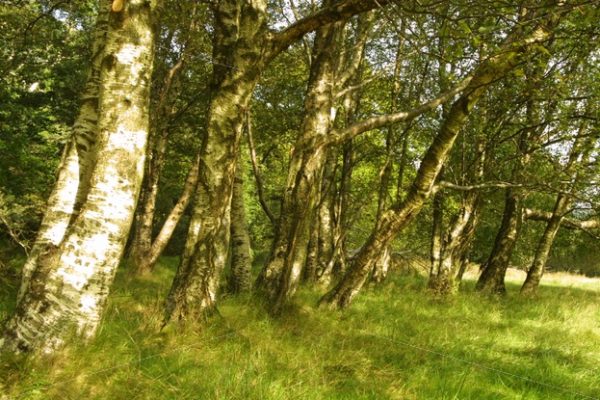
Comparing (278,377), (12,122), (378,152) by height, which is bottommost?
(278,377)

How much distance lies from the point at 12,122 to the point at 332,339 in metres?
11.4

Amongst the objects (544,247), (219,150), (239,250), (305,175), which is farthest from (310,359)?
(544,247)

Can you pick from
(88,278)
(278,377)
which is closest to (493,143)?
(278,377)

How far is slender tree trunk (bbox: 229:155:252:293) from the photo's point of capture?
26.4 feet

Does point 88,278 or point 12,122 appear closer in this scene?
point 88,278

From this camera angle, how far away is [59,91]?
55.3 ft

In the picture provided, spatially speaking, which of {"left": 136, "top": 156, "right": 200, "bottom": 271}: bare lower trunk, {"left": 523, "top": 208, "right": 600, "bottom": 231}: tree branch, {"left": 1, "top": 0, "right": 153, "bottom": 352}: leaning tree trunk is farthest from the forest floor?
{"left": 523, "top": 208, "right": 600, "bottom": 231}: tree branch

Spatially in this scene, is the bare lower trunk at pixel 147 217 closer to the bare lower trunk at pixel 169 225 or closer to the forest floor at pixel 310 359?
the bare lower trunk at pixel 169 225

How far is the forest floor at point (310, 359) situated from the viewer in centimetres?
343

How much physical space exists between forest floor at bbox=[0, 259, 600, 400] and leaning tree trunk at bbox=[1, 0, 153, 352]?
27 centimetres

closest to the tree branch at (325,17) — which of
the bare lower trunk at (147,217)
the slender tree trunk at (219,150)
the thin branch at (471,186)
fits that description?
the slender tree trunk at (219,150)

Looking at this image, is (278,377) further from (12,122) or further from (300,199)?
(12,122)

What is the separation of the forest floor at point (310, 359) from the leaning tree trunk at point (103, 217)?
0.27 metres

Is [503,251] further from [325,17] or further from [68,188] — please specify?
[68,188]
